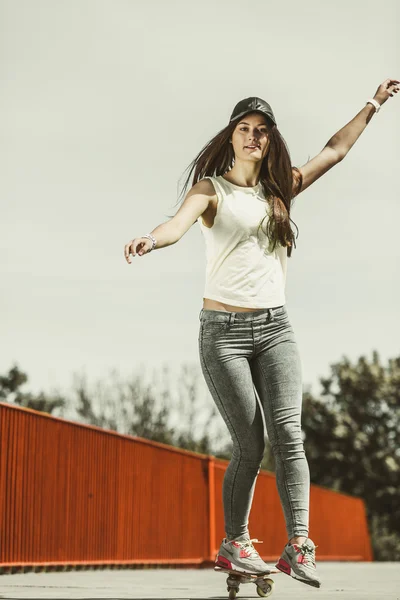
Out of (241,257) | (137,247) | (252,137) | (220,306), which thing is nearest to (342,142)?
(252,137)

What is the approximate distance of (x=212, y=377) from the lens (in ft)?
15.5

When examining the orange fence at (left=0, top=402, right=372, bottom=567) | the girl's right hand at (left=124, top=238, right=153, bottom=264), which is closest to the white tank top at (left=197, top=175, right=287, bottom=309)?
the girl's right hand at (left=124, top=238, right=153, bottom=264)

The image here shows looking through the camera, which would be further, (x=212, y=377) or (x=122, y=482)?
(x=122, y=482)

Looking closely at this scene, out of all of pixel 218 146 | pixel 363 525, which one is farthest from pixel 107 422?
pixel 218 146

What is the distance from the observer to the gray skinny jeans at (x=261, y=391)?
4.66 meters

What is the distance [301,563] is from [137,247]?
1489mm

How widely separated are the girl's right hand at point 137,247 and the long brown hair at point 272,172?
2.42 ft

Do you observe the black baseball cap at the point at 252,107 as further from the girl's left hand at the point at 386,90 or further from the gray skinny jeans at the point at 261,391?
the gray skinny jeans at the point at 261,391

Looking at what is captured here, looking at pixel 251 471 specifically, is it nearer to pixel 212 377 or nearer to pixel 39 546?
pixel 212 377

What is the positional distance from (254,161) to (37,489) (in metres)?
5.61

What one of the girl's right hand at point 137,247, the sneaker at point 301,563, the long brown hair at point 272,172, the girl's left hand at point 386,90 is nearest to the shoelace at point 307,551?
the sneaker at point 301,563

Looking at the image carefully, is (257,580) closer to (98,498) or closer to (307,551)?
(307,551)

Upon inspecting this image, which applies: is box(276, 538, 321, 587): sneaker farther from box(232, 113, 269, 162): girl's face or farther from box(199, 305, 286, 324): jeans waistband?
box(232, 113, 269, 162): girl's face

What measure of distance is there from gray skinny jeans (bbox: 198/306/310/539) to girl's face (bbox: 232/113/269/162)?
721mm
